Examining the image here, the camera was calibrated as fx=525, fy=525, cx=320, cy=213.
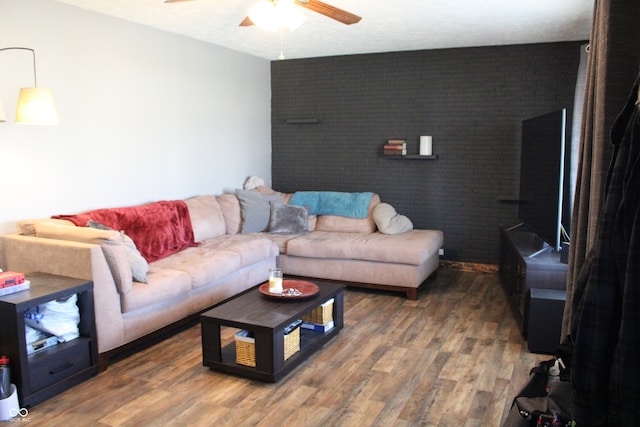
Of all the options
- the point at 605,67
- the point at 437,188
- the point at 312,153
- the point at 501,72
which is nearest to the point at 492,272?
the point at 437,188

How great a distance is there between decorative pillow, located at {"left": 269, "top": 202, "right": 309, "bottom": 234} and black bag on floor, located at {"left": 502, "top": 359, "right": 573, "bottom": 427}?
3867 millimetres

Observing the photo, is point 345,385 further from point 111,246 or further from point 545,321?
point 111,246

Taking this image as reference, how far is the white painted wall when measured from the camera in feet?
12.2

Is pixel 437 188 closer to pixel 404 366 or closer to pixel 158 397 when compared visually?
pixel 404 366

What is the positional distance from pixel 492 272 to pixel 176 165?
3.56 meters

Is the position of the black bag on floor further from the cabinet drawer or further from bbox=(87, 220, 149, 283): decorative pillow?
bbox=(87, 220, 149, 283): decorative pillow

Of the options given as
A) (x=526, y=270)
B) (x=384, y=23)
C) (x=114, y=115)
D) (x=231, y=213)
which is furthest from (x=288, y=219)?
(x=526, y=270)

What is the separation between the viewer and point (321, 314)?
3.72 metres

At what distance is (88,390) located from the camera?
3016 mm

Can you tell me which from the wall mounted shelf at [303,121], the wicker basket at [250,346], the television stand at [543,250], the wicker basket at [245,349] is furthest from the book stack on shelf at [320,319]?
the wall mounted shelf at [303,121]

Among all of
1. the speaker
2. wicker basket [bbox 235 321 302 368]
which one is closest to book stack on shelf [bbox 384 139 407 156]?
the speaker

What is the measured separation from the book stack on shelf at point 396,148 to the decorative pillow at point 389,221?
27.7 inches

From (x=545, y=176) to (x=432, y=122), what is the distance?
2.04 metres

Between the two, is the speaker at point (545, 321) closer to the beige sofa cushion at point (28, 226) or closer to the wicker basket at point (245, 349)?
the wicker basket at point (245, 349)
